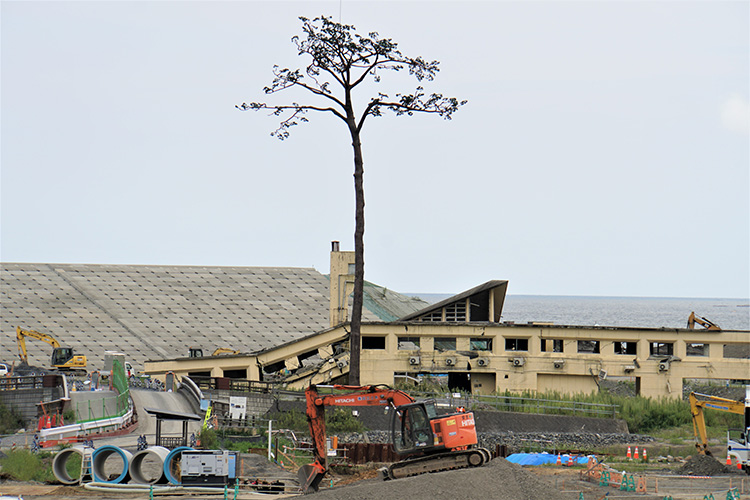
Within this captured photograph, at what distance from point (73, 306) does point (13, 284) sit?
6231 millimetres

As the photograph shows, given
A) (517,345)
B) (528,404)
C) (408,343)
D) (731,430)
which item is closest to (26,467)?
(528,404)

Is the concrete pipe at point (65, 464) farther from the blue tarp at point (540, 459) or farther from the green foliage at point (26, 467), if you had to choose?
the blue tarp at point (540, 459)

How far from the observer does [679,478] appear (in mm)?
29594

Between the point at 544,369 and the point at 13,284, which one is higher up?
the point at 13,284

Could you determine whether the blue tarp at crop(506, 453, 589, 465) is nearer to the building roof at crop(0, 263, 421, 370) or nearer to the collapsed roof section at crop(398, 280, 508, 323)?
the collapsed roof section at crop(398, 280, 508, 323)

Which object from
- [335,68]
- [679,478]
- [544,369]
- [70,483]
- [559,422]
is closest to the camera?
[70,483]

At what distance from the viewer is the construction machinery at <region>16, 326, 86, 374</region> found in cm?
5578

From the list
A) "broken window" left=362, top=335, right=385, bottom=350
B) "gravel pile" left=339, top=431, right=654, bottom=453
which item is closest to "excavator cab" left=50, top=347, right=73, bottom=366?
"broken window" left=362, top=335, right=385, bottom=350

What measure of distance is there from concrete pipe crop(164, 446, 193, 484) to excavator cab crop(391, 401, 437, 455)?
6.13 m

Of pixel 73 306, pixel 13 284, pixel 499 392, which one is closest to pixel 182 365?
pixel 499 392

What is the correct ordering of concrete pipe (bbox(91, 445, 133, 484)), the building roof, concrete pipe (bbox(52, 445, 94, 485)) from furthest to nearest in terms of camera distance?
the building roof < concrete pipe (bbox(52, 445, 94, 485)) < concrete pipe (bbox(91, 445, 133, 484))

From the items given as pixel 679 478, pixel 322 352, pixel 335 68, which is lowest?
pixel 679 478

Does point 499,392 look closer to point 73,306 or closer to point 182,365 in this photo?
point 182,365

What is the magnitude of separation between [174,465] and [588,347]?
88.3ft
